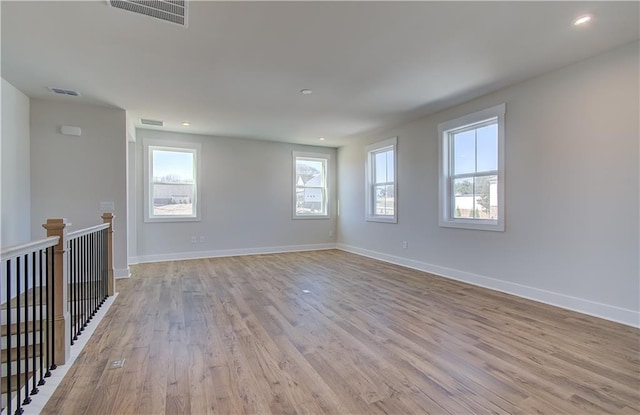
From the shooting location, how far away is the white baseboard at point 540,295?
2.89m

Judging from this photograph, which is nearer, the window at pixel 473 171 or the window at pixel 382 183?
the window at pixel 473 171

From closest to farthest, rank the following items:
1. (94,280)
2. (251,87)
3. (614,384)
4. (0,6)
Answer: (614,384), (0,6), (94,280), (251,87)

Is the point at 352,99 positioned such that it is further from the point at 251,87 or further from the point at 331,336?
the point at 331,336

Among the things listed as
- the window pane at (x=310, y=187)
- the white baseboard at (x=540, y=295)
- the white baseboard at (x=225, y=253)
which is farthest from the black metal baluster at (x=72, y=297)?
the window pane at (x=310, y=187)

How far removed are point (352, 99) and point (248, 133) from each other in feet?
8.84

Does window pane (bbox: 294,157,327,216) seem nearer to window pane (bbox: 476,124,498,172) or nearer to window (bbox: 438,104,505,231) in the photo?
window (bbox: 438,104,505,231)

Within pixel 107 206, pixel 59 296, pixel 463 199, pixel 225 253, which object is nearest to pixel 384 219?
pixel 463 199

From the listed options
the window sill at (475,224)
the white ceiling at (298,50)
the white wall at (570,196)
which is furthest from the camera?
the window sill at (475,224)

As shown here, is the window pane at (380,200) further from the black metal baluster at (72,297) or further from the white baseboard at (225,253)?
the black metal baluster at (72,297)

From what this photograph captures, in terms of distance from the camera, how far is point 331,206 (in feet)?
25.4

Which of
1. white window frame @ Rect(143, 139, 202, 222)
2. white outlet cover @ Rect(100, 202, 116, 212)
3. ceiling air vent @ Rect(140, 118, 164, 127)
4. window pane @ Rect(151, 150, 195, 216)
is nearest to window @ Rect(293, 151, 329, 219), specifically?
white window frame @ Rect(143, 139, 202, 222)

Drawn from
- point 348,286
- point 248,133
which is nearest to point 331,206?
point 248,133

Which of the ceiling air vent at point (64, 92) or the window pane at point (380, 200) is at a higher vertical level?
the ceiling air vent at point (64, 92)

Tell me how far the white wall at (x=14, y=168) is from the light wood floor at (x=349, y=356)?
1.60 meters
